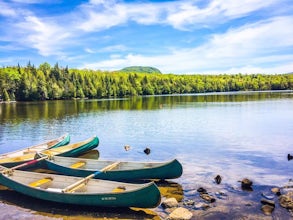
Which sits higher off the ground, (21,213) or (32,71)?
(32,71)

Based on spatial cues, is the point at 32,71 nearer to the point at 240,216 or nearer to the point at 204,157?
the point at 204,157

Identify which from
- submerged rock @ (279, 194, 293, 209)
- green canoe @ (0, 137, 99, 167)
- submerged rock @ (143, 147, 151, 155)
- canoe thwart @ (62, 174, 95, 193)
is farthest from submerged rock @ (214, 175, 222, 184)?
green canoe @ (0, 137, 99, 167)

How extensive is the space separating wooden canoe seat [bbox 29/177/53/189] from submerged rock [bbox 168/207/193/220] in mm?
8123

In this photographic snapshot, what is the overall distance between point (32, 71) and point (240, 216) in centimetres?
16747

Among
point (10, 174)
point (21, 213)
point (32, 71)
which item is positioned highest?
point (32, 71)

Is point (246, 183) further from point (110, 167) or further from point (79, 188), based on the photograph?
point (79, 188)

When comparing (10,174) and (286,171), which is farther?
(286,171)

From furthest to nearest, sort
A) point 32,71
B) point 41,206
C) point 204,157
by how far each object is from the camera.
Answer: point 32,71, point 204,157, point 41,206

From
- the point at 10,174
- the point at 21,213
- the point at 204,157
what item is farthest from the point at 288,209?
the point at 10,174

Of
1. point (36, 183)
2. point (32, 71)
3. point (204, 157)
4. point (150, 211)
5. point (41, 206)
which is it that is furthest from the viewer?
point (32, 71)

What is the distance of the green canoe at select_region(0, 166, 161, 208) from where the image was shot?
591 inches

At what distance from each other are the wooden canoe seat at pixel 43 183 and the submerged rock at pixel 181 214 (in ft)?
26.7

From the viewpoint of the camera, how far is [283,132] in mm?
39312

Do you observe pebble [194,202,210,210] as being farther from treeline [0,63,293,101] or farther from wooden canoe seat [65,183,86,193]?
treeline [0,63,293,101]
